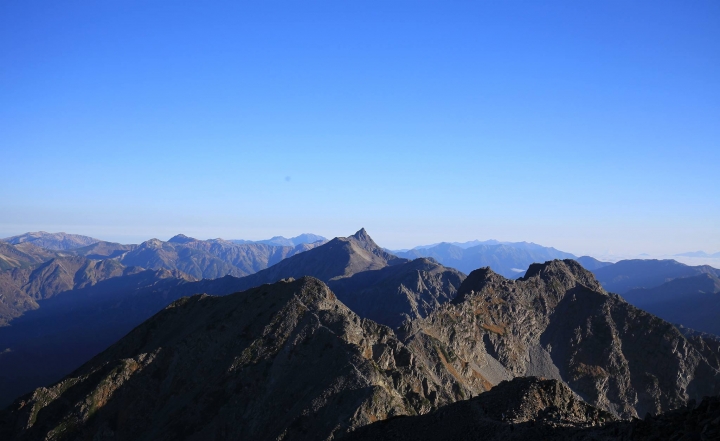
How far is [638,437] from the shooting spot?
3753cm

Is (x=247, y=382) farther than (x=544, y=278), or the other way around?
(x=544, y=278)

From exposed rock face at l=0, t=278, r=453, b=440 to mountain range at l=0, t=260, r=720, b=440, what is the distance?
0.89ft

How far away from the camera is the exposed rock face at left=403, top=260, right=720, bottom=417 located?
148750 millimetres

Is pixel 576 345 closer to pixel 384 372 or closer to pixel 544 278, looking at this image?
pixel 544 278

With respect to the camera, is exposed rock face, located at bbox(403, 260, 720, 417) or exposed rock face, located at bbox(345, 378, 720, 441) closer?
exposed rock face, located at bbox(345, 378, 720, 441)

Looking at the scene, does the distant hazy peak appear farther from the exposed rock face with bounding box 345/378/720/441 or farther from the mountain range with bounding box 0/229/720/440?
the exposed rock face with bounding box 345/378/720/441

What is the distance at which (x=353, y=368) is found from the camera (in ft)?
286

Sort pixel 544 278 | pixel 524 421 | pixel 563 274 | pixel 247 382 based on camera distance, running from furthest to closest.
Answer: pixel 563 274, pixel 544 278, pixel 247 382, pixel 524 421

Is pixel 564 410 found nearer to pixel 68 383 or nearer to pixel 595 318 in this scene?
pixel 68 383

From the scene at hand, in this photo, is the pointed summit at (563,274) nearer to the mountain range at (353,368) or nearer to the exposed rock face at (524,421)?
the mountain range at (353,368)

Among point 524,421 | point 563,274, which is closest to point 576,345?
point 563,274

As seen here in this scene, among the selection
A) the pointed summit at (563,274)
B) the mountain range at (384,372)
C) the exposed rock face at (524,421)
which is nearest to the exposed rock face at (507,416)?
the exposed rock face at (524,421)

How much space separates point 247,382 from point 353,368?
24.1 metres

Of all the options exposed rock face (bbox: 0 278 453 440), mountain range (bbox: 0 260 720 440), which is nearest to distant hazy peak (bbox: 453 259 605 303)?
mountain range (bbox: 0 260 720 440)
